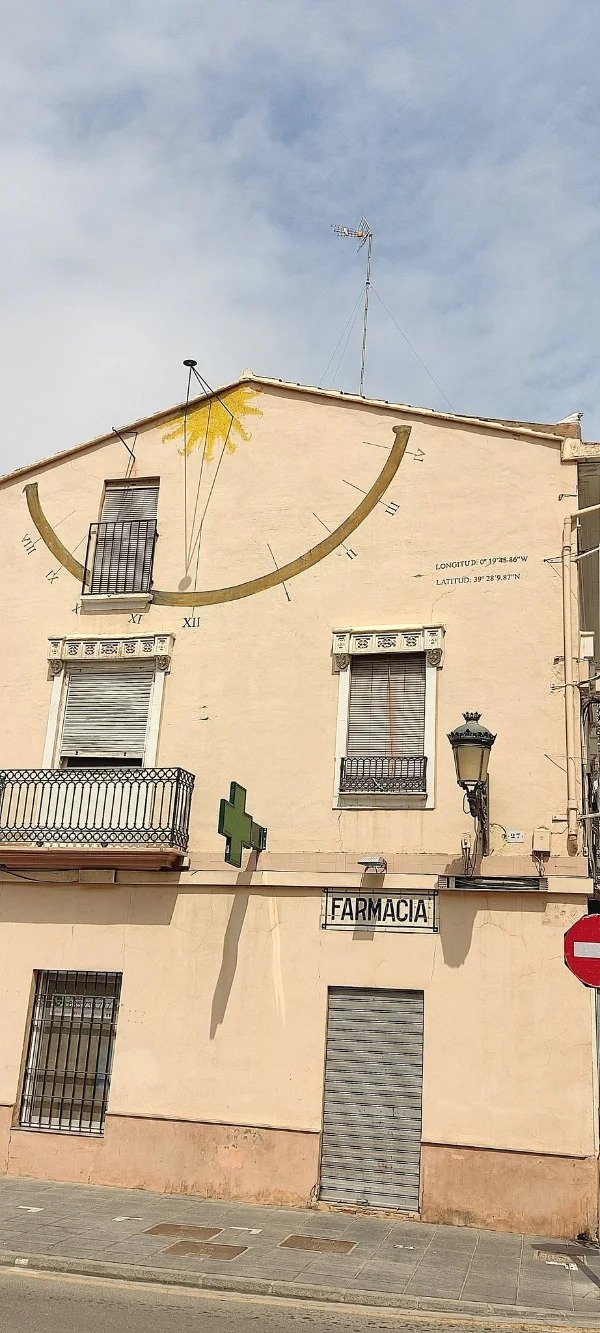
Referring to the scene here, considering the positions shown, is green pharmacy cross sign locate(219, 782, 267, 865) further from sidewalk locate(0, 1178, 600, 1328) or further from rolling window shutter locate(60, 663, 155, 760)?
sidewalk locate(0, 1178, 600, 1328)

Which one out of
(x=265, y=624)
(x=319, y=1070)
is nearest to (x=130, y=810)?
(x=265, y=624)

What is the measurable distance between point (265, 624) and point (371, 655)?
65.8 inches

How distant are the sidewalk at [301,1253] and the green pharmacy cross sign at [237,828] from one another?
4.10 meters

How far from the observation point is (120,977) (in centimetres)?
1421

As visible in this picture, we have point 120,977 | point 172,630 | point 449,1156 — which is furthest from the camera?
point 172,630

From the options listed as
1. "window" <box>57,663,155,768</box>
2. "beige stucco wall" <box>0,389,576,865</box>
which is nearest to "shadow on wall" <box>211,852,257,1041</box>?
"beige stucco wall" <box>0,389,576,865</box>

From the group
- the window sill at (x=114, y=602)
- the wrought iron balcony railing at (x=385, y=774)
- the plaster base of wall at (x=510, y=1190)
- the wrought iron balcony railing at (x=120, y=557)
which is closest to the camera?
the plaster base of wall at (x=510, y=1190)

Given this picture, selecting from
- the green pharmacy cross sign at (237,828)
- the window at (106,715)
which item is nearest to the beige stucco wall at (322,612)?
the green pharmacy cross sign at (237,828)

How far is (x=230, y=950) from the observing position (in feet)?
45.1

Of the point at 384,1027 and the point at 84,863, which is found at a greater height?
the point at 84,863

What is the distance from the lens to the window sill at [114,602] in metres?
15.7

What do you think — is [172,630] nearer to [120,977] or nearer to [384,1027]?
[120,977]

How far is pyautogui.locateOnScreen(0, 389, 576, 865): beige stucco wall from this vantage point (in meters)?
13.6

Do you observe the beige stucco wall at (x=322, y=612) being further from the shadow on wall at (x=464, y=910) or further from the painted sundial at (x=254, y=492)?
the shadow on wall at (x=464, y=910)
